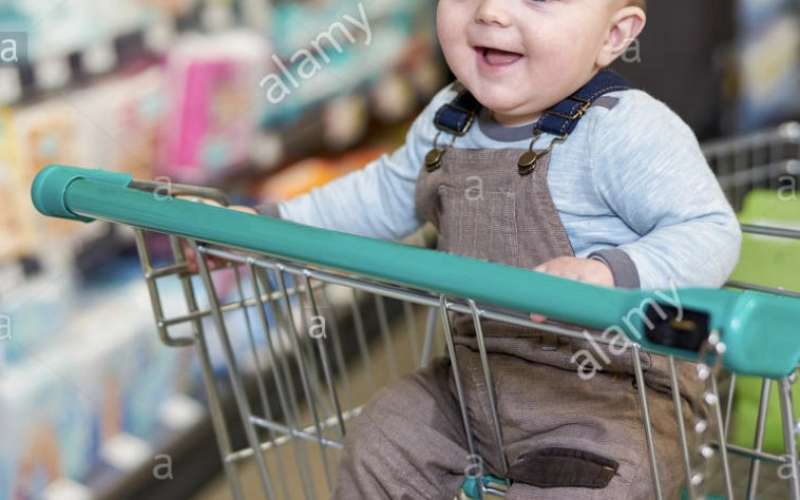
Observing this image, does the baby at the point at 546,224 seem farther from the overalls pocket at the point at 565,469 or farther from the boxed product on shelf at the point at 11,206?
the boxed product on shelf at the point at 11,206

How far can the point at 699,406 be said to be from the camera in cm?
136

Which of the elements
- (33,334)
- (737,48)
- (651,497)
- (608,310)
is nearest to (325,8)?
(33,334)

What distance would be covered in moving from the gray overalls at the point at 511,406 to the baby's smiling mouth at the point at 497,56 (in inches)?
3.9

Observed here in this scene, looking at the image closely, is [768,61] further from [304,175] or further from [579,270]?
[579,270]

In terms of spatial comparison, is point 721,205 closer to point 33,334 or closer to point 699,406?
point 699,406

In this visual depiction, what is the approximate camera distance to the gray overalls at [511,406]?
121cm

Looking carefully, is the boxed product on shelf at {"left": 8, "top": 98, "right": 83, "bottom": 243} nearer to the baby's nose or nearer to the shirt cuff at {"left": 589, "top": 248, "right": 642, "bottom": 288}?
the baby's nose

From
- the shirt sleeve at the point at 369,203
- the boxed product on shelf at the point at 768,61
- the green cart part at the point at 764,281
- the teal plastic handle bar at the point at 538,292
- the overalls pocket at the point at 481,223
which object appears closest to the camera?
the teal plastic handle bar at the point at 538,292

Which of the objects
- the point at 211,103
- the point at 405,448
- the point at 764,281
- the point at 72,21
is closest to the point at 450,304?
the point at 405,448

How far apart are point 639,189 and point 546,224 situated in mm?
114

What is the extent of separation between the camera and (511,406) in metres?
1.28

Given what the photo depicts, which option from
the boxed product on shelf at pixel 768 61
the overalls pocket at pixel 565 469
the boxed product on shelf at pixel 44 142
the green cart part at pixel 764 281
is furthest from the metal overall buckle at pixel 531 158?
the boxed product on shelf at pixel 768 61

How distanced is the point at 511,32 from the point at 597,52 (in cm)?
11

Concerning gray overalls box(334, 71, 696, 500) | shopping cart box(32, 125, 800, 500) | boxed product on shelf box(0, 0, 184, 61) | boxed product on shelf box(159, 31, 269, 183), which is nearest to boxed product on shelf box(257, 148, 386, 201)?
boxed product on shelf box(159, 31, 269, 183)
